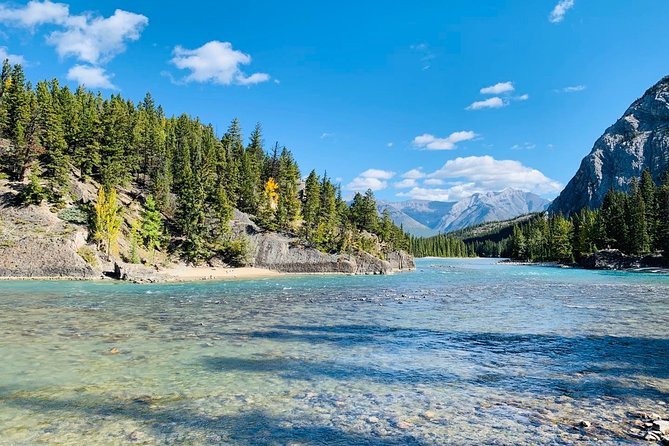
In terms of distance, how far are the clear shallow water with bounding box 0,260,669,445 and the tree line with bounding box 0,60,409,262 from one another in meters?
55.7

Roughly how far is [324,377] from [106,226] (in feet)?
225

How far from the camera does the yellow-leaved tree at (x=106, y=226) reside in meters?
69.1

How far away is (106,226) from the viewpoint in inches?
2756

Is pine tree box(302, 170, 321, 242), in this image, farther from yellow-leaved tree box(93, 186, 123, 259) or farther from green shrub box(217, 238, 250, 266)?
yellow-leaved tree box(93, 186, 123, 259)

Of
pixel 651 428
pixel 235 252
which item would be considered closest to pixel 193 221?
pixel 235 252

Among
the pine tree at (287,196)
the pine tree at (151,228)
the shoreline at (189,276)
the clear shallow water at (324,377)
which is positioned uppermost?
the pine tree at (287,196)

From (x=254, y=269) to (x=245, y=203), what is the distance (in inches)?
1039

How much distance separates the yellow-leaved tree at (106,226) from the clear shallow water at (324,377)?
44.3 m

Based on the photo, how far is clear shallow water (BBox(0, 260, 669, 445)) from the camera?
963 cm

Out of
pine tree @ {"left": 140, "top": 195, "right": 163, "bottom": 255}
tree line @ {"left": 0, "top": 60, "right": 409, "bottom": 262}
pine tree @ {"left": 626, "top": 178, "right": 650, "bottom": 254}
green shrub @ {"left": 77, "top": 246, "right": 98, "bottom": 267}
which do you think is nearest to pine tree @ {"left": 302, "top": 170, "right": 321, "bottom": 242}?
tree line @ {"left": 0, "top": 60, "right": 409, "bottom": 262}

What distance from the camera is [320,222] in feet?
350

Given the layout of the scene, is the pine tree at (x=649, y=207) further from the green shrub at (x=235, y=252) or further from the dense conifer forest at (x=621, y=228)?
the green shrub at (x=235, y=252)

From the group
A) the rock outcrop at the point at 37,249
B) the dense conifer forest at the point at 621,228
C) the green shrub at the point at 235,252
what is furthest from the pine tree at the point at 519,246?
the rock outcrop at the point at 37,249

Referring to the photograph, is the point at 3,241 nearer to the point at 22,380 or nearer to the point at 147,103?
the point at 22,380
